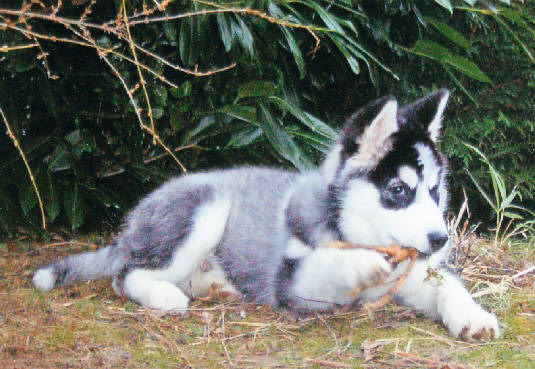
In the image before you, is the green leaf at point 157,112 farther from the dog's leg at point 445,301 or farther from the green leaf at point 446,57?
the green leaf at point 446,57

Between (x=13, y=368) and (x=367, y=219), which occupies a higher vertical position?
(x=367, y=219)

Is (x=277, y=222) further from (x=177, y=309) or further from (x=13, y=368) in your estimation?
(x=13, y=368)

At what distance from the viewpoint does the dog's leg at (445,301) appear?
290cm

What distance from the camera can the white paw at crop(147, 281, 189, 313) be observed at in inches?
127

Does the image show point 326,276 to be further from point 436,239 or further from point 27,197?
point 27,197

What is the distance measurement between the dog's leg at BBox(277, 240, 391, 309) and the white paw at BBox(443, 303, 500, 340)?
399 millimetres

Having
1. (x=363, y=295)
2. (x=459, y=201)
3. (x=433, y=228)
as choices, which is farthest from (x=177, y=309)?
(x=459, y=201)

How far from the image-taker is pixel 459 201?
17.5 feet

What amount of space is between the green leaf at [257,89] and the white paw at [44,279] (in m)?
1.38

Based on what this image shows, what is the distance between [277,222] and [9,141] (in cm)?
163

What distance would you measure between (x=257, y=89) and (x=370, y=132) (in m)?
1.07

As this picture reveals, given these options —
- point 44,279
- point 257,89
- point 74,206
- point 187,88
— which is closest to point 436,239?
point 257,89

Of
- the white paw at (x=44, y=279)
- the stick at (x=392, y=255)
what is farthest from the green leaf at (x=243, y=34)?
the white paw at (x=44, y=279)

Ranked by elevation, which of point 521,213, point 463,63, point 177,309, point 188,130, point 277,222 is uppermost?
point 463,63
